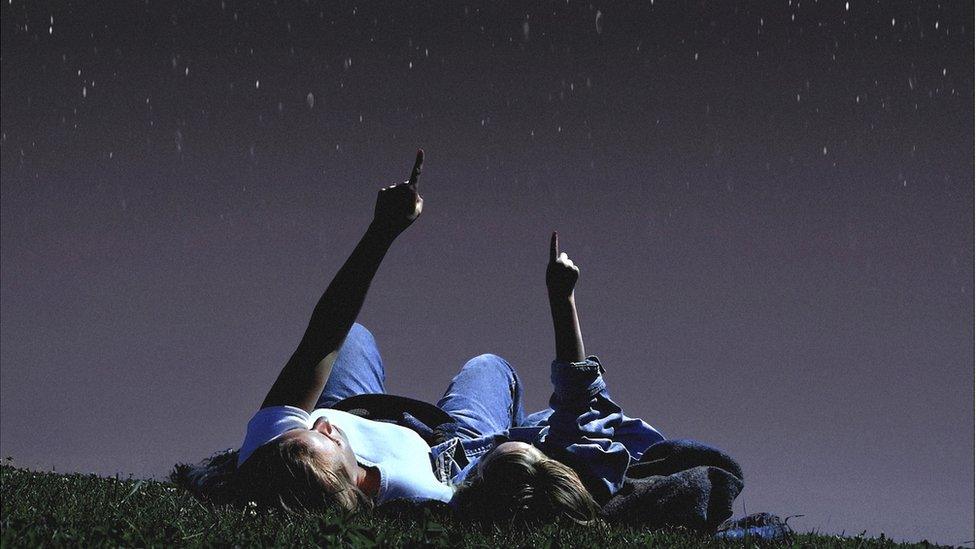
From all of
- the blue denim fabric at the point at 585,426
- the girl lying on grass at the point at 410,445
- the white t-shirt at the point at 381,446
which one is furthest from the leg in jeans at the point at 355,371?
the blue denim fabric at the point at 585,426

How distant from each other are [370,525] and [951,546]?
325 cm

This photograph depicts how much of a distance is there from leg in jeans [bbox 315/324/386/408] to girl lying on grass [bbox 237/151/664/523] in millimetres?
1057

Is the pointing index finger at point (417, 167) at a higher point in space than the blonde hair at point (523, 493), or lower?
higher

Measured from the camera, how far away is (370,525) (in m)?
3.55

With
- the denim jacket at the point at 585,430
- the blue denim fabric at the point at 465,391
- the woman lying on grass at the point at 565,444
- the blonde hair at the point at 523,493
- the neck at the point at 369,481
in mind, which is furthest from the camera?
the blue denim fabric at the point at 465,391

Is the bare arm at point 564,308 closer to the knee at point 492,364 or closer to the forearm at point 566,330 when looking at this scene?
the forearm at point 566,330

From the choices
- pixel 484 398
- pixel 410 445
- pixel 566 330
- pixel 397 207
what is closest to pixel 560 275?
pixel 566 330

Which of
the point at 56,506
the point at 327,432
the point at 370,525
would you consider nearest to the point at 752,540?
the point at 370,525

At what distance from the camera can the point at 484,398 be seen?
6992mm

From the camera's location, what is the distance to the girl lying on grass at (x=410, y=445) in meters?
4.25

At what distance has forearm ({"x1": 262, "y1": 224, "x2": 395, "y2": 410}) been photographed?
451 centimetres

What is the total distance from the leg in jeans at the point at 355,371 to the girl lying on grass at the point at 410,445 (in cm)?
106

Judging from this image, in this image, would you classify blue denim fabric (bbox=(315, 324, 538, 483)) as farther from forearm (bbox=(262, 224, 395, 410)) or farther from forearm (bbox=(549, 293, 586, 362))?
forearm (bbox=(262, 224, 395, 410))

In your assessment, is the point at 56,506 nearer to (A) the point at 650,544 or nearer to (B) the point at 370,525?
(B) the point at 370,525
